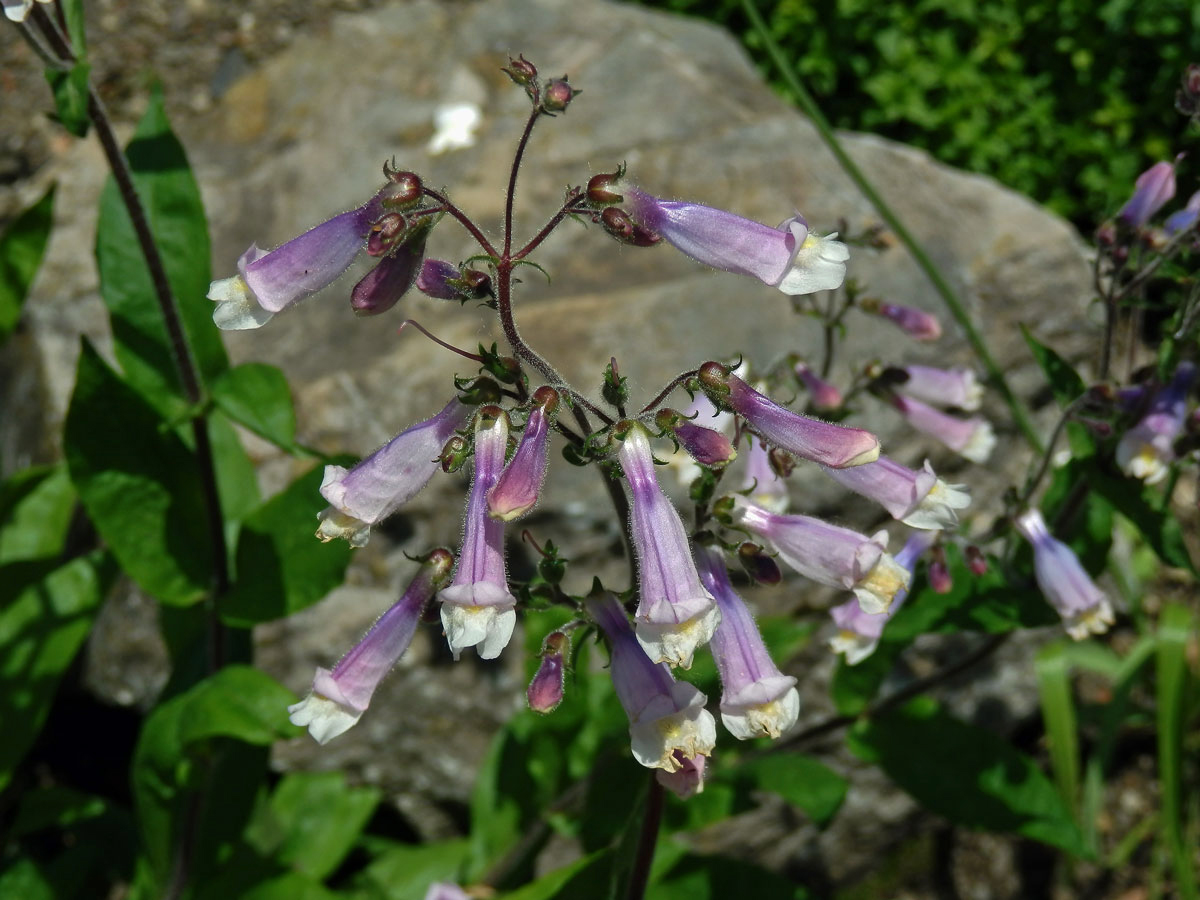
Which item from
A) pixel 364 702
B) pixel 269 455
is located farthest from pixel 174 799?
pixel 364 702

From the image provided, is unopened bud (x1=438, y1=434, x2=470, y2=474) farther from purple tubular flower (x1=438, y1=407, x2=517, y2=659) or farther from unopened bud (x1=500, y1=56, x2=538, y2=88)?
unopened bud (x1=500, y1=56, x2=538, y2=88)

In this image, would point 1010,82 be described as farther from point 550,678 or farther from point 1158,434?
point 550,678

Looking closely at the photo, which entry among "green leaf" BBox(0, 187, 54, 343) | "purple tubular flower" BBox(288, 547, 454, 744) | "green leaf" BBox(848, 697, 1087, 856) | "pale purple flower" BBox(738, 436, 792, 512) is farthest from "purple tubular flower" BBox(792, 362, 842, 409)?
"green leaf" BBox(0, 187, 54, 343)

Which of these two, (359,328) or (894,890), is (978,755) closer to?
(894,890)

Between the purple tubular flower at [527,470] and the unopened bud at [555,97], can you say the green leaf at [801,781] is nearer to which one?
the purple tubular flower at [527,470]

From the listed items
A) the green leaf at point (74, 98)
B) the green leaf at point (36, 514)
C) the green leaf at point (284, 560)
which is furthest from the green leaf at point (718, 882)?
the green leaf at point (74, 98)

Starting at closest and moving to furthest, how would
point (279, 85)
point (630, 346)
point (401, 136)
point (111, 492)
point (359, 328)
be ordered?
1. point (111, 492)
2. point (630, 346)
3. point (359, 328)
4. point (401, 136)
5. point (279, 85)
